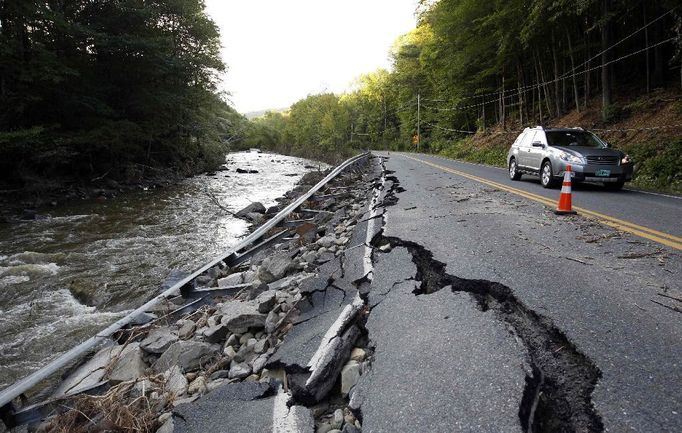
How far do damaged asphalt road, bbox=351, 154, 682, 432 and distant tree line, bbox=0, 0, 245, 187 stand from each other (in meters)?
14.5

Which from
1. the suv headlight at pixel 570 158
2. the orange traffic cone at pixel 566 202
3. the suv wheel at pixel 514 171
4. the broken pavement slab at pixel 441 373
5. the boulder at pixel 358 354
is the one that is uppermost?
the suv headlight at pixel 570 158

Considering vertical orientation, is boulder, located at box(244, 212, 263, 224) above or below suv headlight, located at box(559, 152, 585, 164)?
below

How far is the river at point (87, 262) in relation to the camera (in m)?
5.09

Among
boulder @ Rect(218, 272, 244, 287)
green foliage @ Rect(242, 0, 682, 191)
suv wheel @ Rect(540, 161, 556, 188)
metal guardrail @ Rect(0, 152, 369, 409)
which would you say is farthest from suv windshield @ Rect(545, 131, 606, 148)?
boulder @ Rect(218, 272, 244, 287)

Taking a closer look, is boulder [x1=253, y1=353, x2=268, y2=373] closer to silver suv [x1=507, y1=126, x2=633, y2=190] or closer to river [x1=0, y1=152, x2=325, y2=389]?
river [x1=0, y1=152, x2=325, y2=389]

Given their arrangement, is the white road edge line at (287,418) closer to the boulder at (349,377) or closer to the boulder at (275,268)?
the boulder at (349,377)

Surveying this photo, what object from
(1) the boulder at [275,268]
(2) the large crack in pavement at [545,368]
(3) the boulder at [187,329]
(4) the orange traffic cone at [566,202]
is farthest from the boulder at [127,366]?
(4) the orange traffic cone at [566,202]

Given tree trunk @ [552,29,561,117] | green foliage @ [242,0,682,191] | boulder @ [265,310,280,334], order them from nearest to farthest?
boulder @ [265,310,280,334], green foliage @ [242,0,682,191], tree trunk @ [552,29,561,117]

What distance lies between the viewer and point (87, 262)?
8.01m

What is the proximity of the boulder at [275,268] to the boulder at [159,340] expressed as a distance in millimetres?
1357

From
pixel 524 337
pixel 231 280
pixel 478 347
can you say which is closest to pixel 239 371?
pixel 478 347

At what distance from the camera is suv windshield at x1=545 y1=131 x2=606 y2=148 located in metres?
10.7

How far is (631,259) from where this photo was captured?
426 cm

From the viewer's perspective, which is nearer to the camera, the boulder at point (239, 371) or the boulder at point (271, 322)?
the boulder at point (239, 371)
